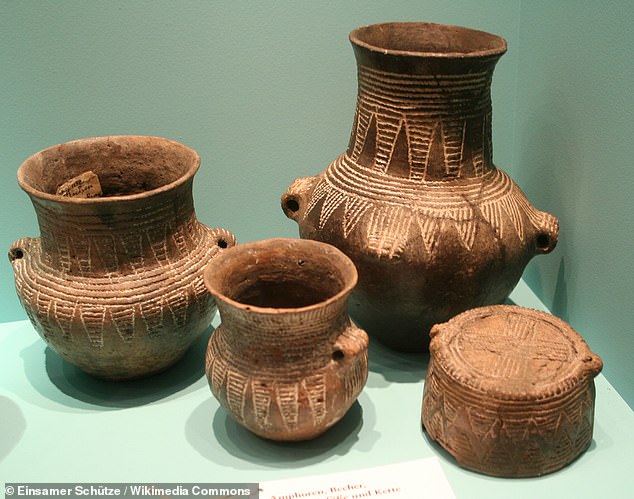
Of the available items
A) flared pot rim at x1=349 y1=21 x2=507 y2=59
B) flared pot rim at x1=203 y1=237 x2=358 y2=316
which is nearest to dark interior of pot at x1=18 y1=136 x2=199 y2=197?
flared pot rim at x1=203 y1=237 x2=358 y2=316

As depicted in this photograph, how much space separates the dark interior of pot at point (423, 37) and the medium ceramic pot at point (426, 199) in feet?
0.15

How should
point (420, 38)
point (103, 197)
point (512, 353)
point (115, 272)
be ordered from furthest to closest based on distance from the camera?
point (420, 38) < point (103, 197) < point (115, 272) < point (512, 353)

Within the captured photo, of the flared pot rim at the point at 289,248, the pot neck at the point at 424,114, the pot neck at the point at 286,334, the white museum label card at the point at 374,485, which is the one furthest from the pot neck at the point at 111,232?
the white museum label card at the point at 374,485

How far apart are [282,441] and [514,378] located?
48 centimetres

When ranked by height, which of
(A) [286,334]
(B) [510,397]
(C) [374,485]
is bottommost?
(C) [374,485]

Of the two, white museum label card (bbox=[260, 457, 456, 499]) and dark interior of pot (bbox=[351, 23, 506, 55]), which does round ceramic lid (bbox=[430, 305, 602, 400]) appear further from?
dark interior of pot (bbox=[351, 23, 506, 55])

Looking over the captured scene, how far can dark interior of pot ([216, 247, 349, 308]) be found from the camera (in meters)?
1.62

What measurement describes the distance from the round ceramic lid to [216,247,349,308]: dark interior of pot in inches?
9.7

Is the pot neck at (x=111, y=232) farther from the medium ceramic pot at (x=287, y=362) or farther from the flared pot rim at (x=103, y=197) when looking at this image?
the medium ceramic pot at (x=287, y=362)

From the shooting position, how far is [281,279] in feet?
5.55

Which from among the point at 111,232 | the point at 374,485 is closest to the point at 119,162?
the point at 111,232

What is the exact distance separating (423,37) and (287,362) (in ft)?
2.78

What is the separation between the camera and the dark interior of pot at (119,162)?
5.85ft

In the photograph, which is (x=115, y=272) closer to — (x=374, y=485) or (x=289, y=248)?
(x=289, y=248)
